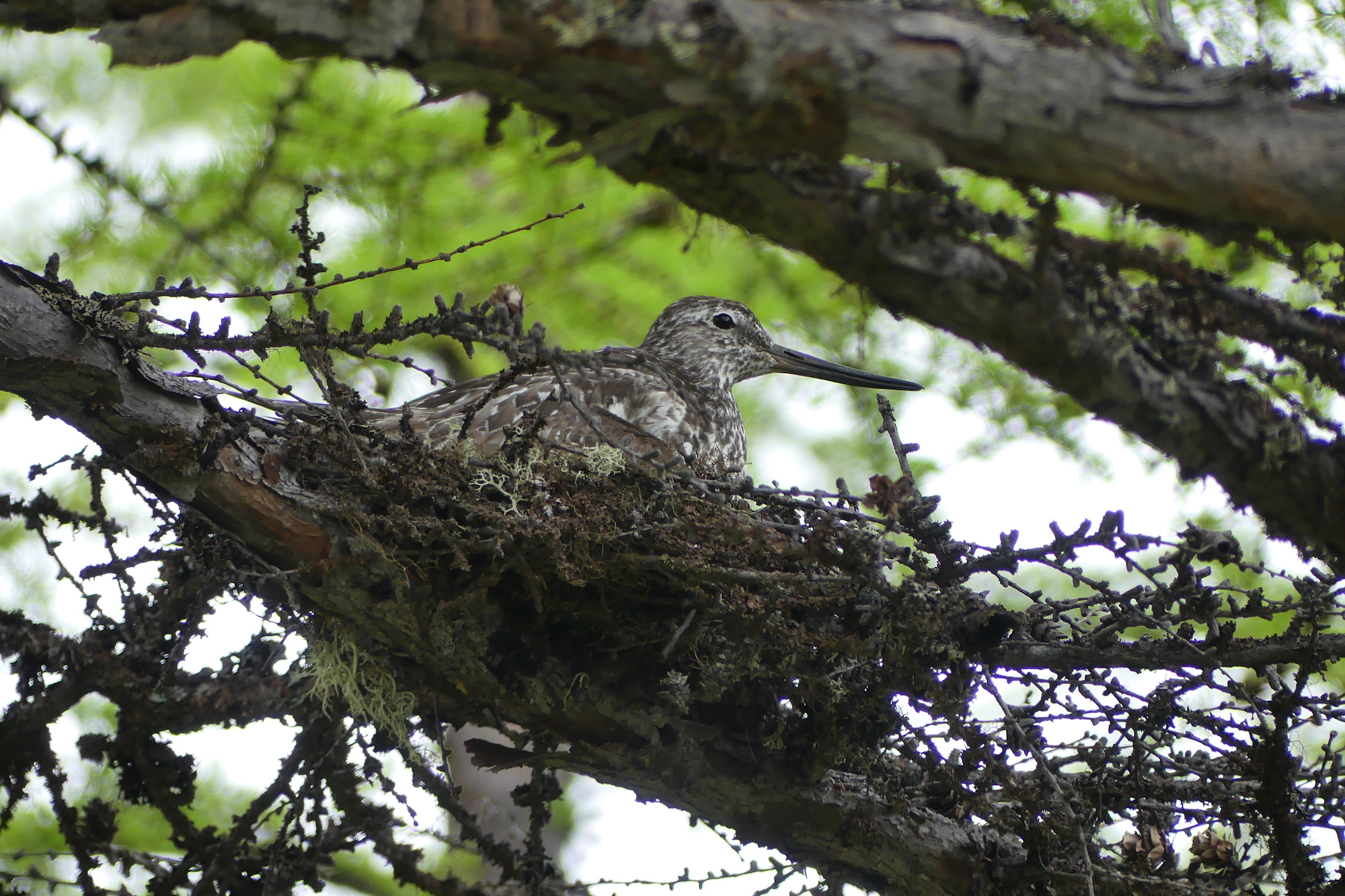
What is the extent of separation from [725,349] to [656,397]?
2.53 feet

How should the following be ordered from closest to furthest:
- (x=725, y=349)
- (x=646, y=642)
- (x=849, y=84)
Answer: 1. (x=849, y=84)
2. (x=646, y=642)
3. (x=725, y=349)

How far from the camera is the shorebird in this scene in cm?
243

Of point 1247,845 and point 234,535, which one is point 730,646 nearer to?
point 234,535

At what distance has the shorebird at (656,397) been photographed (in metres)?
2.43

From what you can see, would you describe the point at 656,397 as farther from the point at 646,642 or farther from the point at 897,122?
the point at 897,122

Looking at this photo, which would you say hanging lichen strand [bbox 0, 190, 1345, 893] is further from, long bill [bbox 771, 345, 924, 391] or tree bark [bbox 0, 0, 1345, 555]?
long bill [bbox 771, 345, 924, 391]

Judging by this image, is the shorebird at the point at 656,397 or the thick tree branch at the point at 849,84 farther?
the shorebird at the point at 656,397

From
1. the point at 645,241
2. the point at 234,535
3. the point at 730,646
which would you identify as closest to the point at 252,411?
the point at 234,535

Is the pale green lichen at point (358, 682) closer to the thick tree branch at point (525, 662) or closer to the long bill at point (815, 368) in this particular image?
the thick tree branch at point (525, 662)

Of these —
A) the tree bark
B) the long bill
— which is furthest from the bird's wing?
the tree bark

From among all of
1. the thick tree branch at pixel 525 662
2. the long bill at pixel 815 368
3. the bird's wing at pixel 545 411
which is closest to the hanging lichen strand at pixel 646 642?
the thick tree branch at pixel 525 662

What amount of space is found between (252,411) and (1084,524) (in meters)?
1.47

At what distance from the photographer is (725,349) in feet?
13.2

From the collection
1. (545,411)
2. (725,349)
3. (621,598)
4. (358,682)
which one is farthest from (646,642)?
(725,349)
